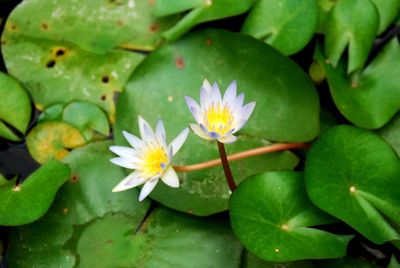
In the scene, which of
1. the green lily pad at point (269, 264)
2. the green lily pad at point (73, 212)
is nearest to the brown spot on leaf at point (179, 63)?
the green lily pad at point (73, 212)

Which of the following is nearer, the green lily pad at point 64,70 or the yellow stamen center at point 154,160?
the yellow stamen center at point 154,160

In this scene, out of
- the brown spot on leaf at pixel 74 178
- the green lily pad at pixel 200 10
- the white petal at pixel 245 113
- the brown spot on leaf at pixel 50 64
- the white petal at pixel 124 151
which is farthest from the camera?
the brown spot on leaf at pixel 50 64

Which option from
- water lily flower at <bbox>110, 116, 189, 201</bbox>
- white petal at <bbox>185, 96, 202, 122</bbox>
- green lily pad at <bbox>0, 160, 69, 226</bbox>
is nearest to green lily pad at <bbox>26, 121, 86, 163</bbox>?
green lily pad at <bbox>0, 160, 69, 226</bbox>

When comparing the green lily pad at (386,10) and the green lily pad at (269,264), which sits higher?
the green lily pad at (386,10)

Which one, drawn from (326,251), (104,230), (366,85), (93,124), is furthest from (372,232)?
(93,124)

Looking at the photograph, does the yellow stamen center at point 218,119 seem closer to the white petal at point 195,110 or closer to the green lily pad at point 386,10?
the white petal at point 195,110

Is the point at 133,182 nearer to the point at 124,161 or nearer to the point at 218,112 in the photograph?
the point at 124,161

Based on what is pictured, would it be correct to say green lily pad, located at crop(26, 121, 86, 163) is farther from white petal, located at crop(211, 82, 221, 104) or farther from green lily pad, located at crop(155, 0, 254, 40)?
white petal, located at crop(211, 82, 221, 104)

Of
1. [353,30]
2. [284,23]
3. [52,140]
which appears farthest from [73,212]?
[353,30]
